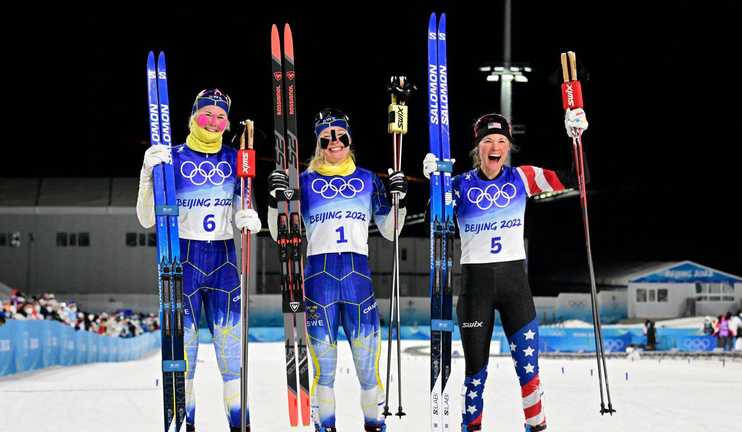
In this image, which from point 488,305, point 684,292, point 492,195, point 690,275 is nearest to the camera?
point 488,305

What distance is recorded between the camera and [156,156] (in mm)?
7000

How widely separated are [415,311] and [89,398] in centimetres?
2881

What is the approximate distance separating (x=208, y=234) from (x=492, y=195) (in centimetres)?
204

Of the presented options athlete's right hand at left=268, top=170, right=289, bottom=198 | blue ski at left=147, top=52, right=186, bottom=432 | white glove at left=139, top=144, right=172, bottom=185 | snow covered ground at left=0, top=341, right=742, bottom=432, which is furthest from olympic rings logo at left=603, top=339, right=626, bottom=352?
white glove at left=139, top=144, right=172, bottom=185

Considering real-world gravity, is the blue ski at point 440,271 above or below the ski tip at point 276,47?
below

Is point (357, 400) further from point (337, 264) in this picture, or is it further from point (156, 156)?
point (156, 156)

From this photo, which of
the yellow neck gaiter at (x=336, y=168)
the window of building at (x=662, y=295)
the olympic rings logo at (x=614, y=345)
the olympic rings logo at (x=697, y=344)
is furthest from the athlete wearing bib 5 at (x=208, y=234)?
the window of building at (x=662, y=295)

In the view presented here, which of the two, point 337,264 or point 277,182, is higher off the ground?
point 277,182

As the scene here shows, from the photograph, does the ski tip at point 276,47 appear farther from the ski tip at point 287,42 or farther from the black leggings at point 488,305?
the black leggings at point 488,305

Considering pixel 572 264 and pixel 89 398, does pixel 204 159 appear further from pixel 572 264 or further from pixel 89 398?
pixel 572 264

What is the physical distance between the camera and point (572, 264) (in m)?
57.0

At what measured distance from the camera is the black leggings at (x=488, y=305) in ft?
23.0

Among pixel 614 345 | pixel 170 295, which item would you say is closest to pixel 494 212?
pixel 170 295

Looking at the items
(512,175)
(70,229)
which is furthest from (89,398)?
(70,229)
